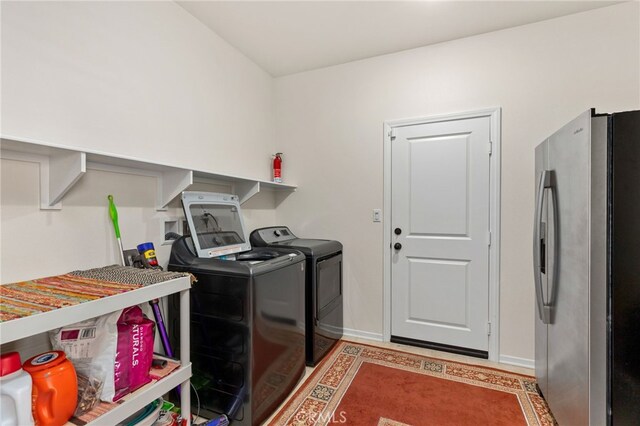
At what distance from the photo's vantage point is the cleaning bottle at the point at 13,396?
0.90 metres

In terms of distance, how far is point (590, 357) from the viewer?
1253 millimetres

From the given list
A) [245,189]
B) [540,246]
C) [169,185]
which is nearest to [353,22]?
[245,189]

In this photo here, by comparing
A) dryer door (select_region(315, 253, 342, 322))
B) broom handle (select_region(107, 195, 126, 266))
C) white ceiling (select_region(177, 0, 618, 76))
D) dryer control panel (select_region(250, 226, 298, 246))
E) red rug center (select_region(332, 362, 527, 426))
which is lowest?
red rug center (select_region(332, 362, 527, 426))

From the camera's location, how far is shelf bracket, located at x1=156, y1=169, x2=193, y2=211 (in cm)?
185

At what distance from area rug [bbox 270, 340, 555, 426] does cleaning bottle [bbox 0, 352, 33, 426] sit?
1.19m

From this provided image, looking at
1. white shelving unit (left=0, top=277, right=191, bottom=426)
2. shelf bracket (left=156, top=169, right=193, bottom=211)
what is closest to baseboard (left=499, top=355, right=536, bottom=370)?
white shelving unit (left=0, top=277, right=191, bottom=426)

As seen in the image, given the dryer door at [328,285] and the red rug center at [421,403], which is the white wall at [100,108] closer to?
the dryer door at [328,285]

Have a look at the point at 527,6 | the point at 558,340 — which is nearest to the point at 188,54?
the point at 527,6

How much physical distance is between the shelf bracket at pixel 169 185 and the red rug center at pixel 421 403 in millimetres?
1688

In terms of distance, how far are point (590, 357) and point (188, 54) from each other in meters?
2.88

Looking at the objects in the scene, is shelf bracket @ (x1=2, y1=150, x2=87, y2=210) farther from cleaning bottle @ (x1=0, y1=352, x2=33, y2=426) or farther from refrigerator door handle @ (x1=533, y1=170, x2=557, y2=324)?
refrigerator door handle @ (x1=533, y1=170, x2=557, y2=324)

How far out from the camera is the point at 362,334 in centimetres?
283

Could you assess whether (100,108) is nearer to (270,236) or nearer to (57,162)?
Answer: (57,162)

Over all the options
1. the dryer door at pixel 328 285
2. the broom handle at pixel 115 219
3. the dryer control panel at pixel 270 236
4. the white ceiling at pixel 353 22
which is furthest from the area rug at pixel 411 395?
the white ceiling at pixel 353 22
